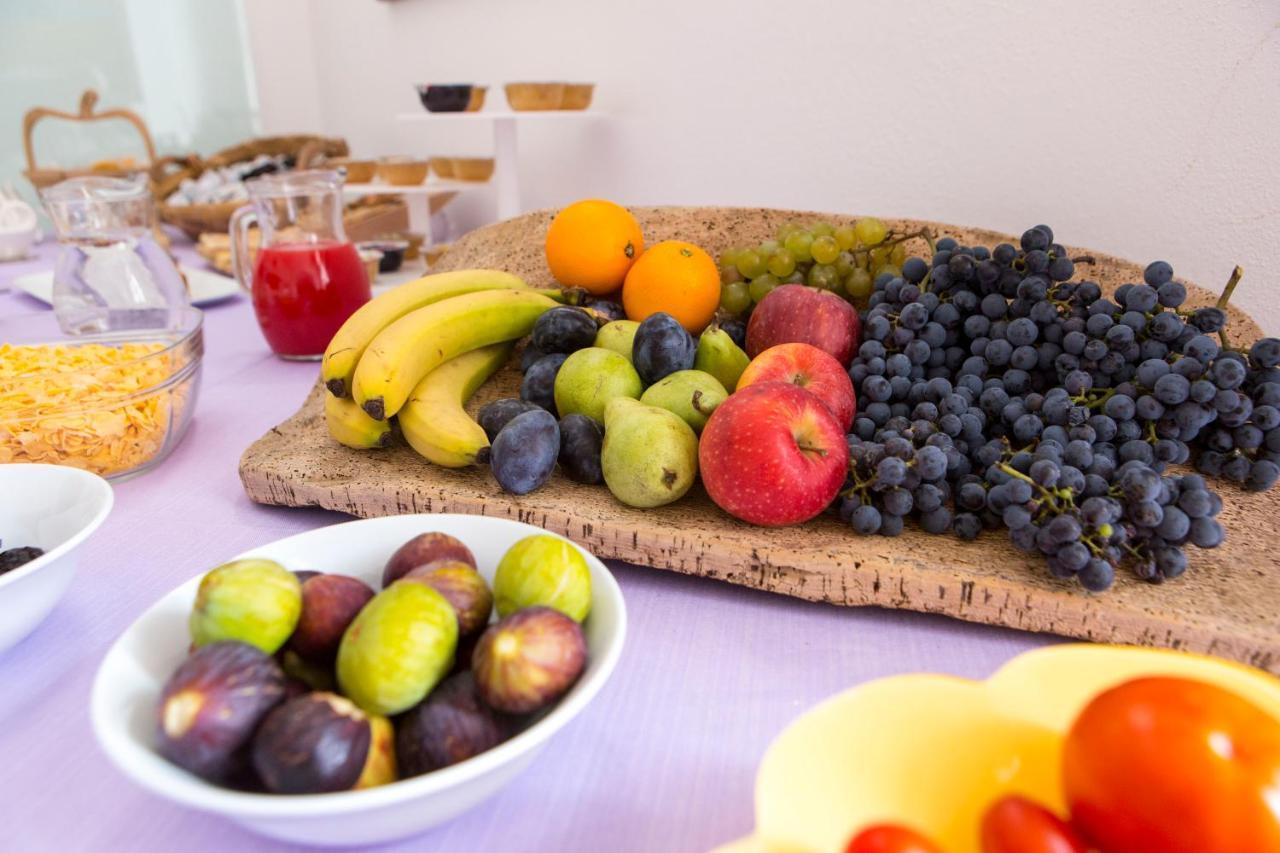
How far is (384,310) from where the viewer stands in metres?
0.80

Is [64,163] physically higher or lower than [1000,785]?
lower

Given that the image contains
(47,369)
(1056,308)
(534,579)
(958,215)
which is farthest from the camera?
(958,215)

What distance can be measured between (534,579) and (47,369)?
2.18 feet

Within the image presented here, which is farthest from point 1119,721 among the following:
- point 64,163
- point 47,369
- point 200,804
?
point 64,163

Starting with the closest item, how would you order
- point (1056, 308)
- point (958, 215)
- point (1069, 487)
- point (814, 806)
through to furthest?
1. point (814, 806)
2. point (1069, 487)
3. point (1056, 308)
4. point (958, 215)

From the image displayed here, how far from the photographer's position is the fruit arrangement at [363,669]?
1.04 feet

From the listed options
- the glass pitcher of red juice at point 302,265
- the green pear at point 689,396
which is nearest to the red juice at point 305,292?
the glass pitcher of red juice at point 302,265

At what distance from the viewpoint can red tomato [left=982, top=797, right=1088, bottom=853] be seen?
29 centimetres

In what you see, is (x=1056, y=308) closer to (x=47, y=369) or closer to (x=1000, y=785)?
(x=1000, y=785)

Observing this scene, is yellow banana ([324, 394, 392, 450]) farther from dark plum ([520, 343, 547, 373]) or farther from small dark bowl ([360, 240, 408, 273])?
small dark bowl ([360, 240, 408, 273])

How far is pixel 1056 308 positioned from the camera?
26.1 inches

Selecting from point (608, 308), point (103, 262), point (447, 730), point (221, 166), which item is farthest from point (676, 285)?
point (221, 166)

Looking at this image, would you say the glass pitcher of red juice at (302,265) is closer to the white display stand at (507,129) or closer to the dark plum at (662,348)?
the white display stand at (507,129)

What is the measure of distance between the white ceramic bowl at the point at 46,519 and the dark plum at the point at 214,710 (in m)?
0.21
